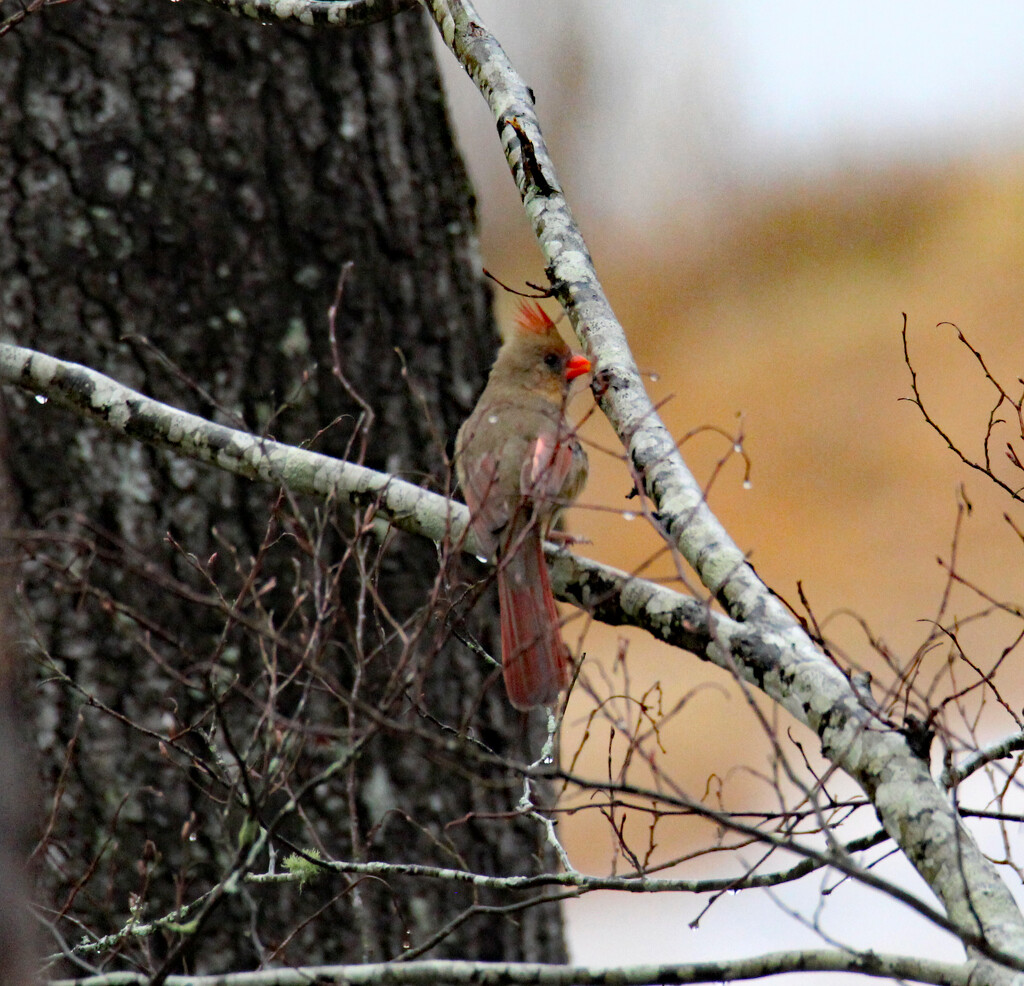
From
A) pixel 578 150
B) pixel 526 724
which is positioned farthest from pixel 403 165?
pixel 578 150

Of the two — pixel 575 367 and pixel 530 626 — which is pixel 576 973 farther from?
pixel 575 367

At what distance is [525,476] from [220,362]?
1.22 metres

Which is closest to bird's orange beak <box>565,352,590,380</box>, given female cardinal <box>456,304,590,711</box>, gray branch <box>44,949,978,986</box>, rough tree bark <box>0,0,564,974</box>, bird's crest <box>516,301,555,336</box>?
female cardinal <box>456,304,590,711</box>

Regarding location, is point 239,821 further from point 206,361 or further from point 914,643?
point 914,643

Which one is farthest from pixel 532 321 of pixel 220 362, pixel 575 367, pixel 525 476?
pixel 220 362

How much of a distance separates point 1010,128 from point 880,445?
5251mm

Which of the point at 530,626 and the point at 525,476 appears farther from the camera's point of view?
the point at 525,476

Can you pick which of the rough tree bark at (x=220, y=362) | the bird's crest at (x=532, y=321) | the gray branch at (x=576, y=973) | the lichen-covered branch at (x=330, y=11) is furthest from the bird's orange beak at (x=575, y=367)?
the gray branch at (x=576, y=973)

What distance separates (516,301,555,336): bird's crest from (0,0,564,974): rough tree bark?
214 mm

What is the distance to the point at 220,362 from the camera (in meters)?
4.43

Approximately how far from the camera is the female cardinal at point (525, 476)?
318 cm

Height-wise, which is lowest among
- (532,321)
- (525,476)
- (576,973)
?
(576,973)

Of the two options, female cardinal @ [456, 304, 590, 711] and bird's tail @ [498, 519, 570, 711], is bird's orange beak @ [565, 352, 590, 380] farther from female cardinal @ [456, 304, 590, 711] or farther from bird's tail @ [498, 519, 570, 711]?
bird's tail @ [498, 519, 570, 711]

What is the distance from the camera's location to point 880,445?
50.6ft
